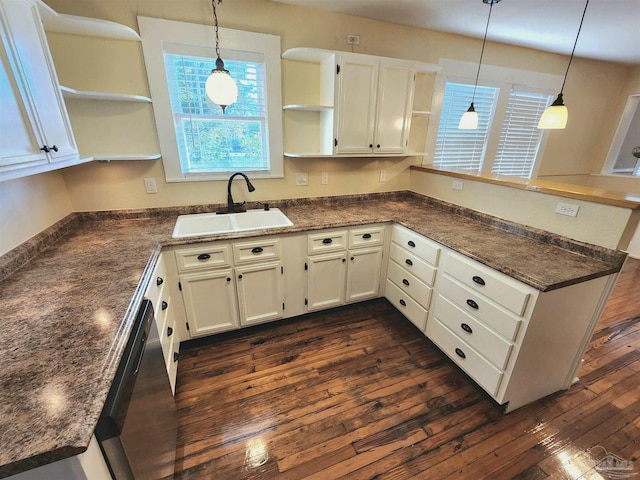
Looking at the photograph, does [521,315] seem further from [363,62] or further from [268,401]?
[363,62]

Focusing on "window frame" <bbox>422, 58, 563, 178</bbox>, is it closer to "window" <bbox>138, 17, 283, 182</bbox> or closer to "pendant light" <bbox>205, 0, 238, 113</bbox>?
"window" <bbox>138, 17, 283, 182</bbox>

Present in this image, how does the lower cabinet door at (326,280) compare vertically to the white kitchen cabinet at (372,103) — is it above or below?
below

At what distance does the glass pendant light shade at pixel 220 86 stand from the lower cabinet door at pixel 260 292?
1.12 meters

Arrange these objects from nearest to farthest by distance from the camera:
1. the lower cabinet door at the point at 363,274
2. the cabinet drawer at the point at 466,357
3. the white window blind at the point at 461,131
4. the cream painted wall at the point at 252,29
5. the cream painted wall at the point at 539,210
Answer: the cream painted wall at the point at 539,210 → the cabinet drawer at the point at 466,357 → the cream painted wall at the point at 252,29 → the lower cabinet door at the point at 363,274 → the white window blind at the point at 461,131

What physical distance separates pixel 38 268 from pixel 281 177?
1685mm

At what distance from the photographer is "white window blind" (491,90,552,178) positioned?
3.28 meters

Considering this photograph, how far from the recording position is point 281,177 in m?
2.50

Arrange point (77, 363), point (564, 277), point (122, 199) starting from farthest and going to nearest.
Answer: point (122, 199) < point (564, 277) < point (77, 363)

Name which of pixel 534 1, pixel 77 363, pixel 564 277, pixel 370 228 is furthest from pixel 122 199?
pixel 534 1

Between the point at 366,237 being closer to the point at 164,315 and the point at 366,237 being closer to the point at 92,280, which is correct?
the point at 164,315

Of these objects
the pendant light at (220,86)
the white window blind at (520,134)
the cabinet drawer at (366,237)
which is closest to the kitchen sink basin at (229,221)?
the cabinet drawer at (366,237)

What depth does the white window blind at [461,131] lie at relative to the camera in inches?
117

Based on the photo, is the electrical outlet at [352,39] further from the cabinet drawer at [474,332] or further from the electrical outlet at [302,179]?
the cabinet drawer at [474,332]

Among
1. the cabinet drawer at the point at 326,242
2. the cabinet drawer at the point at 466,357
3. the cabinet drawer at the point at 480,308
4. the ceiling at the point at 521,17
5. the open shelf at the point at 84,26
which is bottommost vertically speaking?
the cabinet drawer at the point at 466,357
